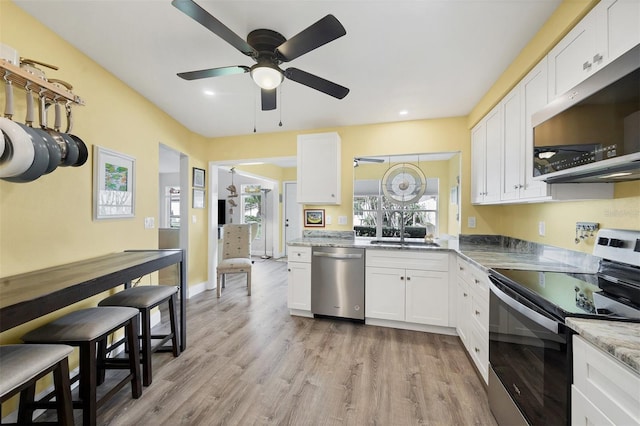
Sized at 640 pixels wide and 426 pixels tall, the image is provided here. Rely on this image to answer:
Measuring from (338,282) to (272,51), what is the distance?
7.55 feet

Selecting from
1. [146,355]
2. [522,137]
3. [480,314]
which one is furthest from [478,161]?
[146,355]

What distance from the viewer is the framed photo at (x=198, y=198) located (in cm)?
377

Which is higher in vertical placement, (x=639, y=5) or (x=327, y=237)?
(x=639, y=5)

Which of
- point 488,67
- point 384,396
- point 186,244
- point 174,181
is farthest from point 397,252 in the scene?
point 174,181

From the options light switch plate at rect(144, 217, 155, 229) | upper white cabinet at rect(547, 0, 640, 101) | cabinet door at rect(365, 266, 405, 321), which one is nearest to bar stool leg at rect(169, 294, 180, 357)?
light switch plate at rect(144, 217, 155, 229)

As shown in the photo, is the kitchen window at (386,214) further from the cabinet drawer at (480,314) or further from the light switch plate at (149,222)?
the light switch plate at (149,222)

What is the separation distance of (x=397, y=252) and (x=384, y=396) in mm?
1360

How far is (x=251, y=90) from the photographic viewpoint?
2525mm

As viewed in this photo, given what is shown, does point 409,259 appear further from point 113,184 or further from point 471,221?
point 113,184

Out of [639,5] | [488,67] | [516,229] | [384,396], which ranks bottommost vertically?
[384,396]

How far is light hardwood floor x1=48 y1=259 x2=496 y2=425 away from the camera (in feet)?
5.19

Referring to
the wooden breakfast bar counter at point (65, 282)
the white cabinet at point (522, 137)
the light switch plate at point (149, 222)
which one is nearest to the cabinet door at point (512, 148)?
the white cabinet at point (522, 137)

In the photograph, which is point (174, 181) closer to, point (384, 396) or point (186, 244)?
point (186, 244)

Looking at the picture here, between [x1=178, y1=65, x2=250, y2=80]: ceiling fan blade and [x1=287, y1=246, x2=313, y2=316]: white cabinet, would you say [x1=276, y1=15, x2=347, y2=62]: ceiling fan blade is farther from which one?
[x1=287, y1=246, x2=313, y2=316]: white cabinet
